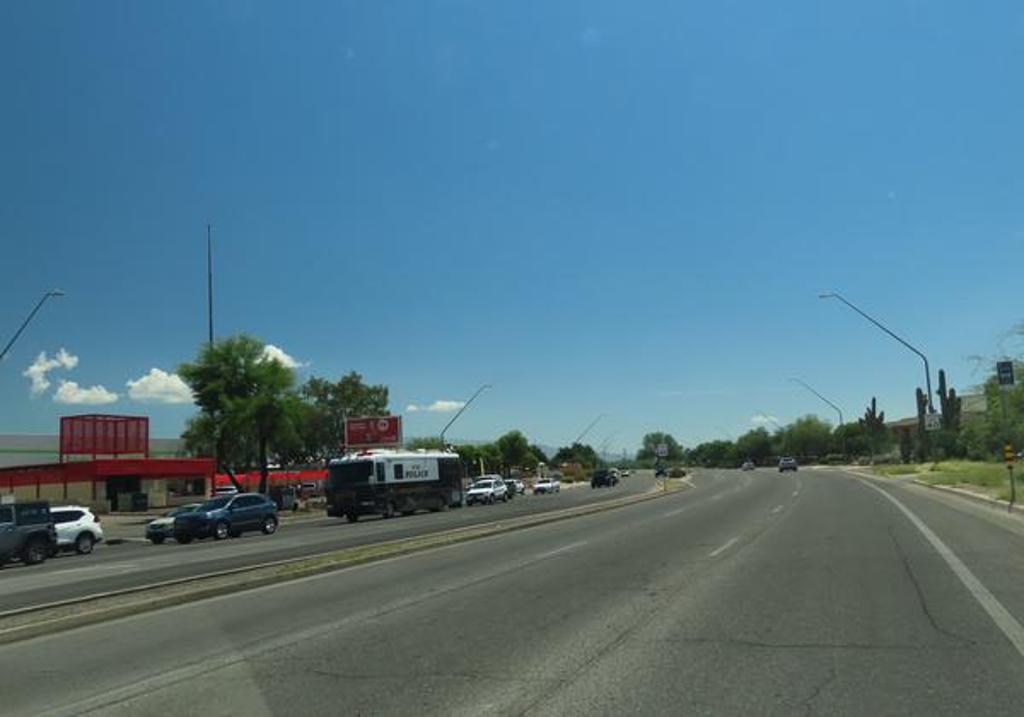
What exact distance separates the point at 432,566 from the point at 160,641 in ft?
26.0

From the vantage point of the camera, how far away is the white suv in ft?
110

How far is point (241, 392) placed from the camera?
6147 cm

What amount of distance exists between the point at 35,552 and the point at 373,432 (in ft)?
169

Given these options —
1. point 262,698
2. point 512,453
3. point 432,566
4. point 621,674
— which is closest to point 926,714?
point 621,674

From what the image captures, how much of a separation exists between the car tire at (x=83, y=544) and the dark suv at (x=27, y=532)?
9.87ft

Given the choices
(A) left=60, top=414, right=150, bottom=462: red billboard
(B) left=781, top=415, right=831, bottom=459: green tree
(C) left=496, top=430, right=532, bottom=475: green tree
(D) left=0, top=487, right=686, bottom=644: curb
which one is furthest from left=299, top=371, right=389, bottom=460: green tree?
(D) left=0, top=487, right=686, bottom=644: curb

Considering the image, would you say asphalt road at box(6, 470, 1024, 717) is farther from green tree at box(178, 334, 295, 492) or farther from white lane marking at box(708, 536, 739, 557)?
green tree at box(178, 334, 295, 492)

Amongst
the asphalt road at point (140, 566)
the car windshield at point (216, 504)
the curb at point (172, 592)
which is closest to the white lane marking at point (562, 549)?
the curb at point (172, 592)

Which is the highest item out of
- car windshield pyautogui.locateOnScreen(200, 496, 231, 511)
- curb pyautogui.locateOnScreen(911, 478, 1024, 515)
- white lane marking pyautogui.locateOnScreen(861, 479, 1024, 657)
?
car windshield pyautogui.locateOnScreen(200, 496, 231, 511)

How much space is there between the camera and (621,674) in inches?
328

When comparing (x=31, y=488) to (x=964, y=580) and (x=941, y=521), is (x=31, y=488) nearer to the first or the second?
(x=941, y=521)

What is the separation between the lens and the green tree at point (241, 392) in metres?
60.0

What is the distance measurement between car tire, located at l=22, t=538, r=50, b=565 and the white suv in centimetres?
328

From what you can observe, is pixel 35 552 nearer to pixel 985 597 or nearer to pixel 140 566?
pixel 140 566
